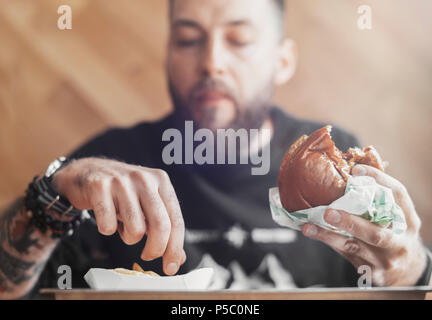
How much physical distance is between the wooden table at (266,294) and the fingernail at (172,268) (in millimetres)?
74

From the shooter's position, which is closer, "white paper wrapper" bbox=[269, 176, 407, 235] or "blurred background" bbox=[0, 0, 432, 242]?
"white paper wrapper" bbox=[269, 176, 407, 235]

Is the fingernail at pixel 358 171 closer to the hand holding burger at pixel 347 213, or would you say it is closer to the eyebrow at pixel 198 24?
the hand holding burger at pixel 347 213

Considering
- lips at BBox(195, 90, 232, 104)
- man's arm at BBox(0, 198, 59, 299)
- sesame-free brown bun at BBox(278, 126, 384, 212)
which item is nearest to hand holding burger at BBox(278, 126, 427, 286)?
sesame-free brown bun at BBox(278, 126, 384, 212)

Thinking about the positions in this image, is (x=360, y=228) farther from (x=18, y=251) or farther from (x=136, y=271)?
(x=18, y=251)

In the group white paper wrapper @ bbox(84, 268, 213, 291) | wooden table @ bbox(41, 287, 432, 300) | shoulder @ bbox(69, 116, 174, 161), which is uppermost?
shoulder @ bbox(69, 116, 174, 161)

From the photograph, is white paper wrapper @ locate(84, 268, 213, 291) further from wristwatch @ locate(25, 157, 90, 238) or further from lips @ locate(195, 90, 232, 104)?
lips @ locate(195, 90, 232, 104)

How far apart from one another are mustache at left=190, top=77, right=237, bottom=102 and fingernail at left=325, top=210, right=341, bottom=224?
1.33ft

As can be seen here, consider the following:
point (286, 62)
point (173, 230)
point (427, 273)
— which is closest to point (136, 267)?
point (173, 230)

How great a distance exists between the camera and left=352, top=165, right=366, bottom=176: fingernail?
3.71 feet

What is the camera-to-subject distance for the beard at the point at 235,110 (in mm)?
1195

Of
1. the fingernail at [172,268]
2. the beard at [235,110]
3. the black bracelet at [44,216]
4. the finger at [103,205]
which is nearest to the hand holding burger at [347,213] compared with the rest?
the beard at [235,110]

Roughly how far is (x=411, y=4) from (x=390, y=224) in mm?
636

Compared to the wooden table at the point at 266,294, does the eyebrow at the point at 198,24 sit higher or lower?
higher
